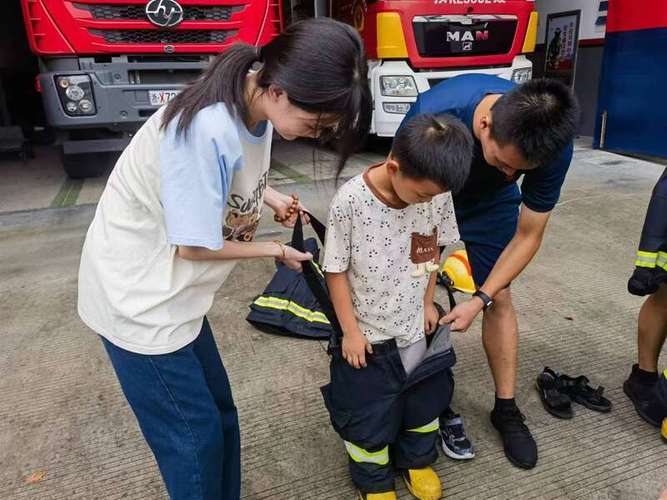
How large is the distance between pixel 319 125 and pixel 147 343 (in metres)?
0.61

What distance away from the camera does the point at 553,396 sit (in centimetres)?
219

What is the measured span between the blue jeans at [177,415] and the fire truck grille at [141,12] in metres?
Result: 3.93

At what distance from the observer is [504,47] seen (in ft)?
19.5

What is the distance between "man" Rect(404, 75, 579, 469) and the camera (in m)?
1.48

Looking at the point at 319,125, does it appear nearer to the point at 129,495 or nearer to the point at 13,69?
the point at 129,495

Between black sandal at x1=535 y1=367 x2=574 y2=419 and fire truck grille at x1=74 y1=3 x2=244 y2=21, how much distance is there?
3.92m

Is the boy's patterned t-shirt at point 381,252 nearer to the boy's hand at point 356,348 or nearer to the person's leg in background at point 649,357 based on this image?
the boy's hand at point 356,348

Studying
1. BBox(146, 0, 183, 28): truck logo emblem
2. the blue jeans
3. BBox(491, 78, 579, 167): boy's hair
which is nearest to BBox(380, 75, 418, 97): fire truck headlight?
BBox(146, 0, 183, 28): truck logo emblem

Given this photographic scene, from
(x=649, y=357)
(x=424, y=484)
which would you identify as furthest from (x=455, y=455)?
(x=649, y=357)

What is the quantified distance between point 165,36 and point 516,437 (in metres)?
4.19

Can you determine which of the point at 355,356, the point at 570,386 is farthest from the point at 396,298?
the point at 570,386

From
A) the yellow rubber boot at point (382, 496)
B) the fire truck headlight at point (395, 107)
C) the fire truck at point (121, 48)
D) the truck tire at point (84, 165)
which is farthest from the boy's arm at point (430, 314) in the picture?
the truck tire at point (84, 165)

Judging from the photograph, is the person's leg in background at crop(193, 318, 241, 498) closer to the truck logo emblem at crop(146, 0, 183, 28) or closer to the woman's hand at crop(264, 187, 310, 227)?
the woman's hand at crop(264, 187, 310, 227)

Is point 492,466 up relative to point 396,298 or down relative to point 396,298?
down
